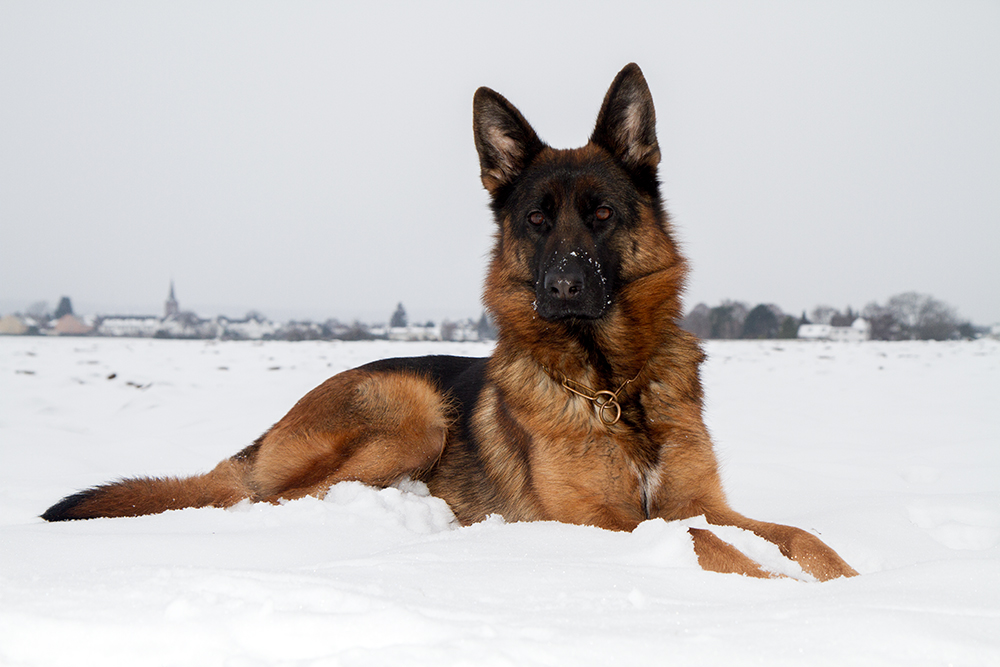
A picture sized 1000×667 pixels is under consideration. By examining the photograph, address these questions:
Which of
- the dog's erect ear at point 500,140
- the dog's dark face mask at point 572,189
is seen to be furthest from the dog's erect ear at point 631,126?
the dog's erect ear at point 500,140

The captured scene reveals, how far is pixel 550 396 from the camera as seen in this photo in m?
3.36

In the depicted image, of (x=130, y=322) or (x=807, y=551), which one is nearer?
(x=807, y=551)

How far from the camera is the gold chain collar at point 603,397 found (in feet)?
10.4

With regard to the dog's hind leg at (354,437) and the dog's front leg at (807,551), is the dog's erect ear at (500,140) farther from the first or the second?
the dog's front leg at (807,551)

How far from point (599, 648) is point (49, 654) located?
1280 mm

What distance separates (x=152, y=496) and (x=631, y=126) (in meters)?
3.63

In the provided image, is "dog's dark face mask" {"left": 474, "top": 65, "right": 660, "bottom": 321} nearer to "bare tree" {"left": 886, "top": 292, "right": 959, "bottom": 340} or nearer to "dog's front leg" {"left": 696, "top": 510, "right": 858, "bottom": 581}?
"dog's front leg" {"left": 696, "top": 510, "right": 858, "bottom": 581}

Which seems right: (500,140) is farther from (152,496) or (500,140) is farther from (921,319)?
(921,319)

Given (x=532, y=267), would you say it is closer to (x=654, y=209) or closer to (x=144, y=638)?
(x=654, y=209)

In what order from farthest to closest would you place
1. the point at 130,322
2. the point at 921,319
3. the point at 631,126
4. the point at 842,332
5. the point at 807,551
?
1. the point at 130,322
2. the point at 842,332
3. the point at 921,319
4. the point at 631,126
5. the point at 807,551

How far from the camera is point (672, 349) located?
3504 mm

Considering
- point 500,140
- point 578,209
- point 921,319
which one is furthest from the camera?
point 921,319

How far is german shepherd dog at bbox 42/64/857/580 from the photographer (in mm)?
3074

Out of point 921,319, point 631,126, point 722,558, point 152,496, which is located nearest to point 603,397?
point 722,558
